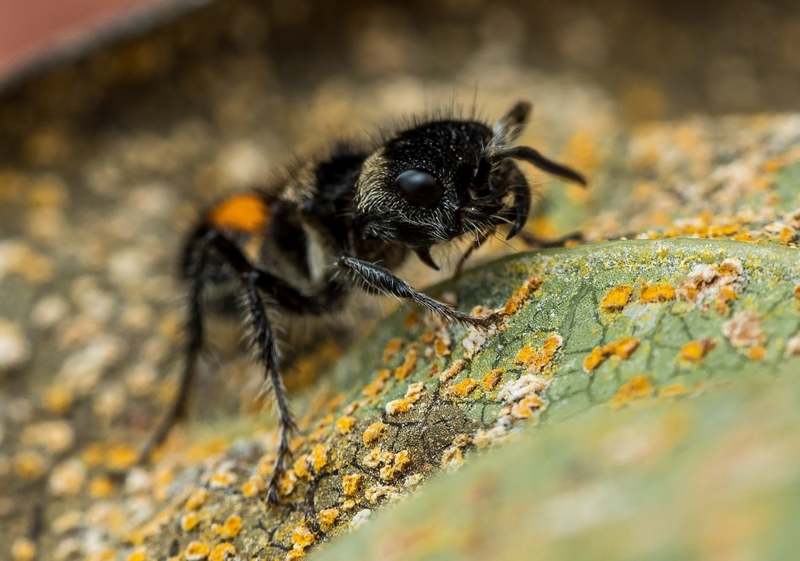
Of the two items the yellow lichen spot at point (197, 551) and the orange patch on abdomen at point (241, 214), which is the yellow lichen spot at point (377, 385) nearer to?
the yellow lichen spot at point (197, 551)

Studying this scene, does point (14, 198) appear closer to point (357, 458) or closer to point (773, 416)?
point (357, 458)

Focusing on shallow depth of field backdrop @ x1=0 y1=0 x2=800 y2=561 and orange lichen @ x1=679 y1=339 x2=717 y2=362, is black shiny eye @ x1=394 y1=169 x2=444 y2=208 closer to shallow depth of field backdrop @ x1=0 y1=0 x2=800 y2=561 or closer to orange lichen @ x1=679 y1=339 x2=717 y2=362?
shallow depth of field backdrop @ x1=0 y1=0 x2=800 y2=561

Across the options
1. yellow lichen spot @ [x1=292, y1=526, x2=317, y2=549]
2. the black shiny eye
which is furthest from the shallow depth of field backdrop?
the black shiny eye

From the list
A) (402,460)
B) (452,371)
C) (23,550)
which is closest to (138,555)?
(23,550)

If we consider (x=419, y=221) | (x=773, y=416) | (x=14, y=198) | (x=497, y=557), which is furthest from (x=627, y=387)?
(x=14, y=198)

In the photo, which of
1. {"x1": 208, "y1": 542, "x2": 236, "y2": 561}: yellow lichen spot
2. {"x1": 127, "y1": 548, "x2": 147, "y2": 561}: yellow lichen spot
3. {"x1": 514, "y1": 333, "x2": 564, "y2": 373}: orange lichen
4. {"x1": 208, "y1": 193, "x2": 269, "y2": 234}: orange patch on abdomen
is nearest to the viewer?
{"x1": 514, "y1": 333, "x2": 564, "y2": 373}: orange lichen

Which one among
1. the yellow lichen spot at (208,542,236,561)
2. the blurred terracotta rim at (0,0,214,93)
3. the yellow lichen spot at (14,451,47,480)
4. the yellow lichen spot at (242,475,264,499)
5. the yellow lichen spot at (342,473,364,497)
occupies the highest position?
the blurred terracotta rim at (0,0,214,93)

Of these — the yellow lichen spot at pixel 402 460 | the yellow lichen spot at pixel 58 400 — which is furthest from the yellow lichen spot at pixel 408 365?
the yellow lichen spot at pixel 58 400
